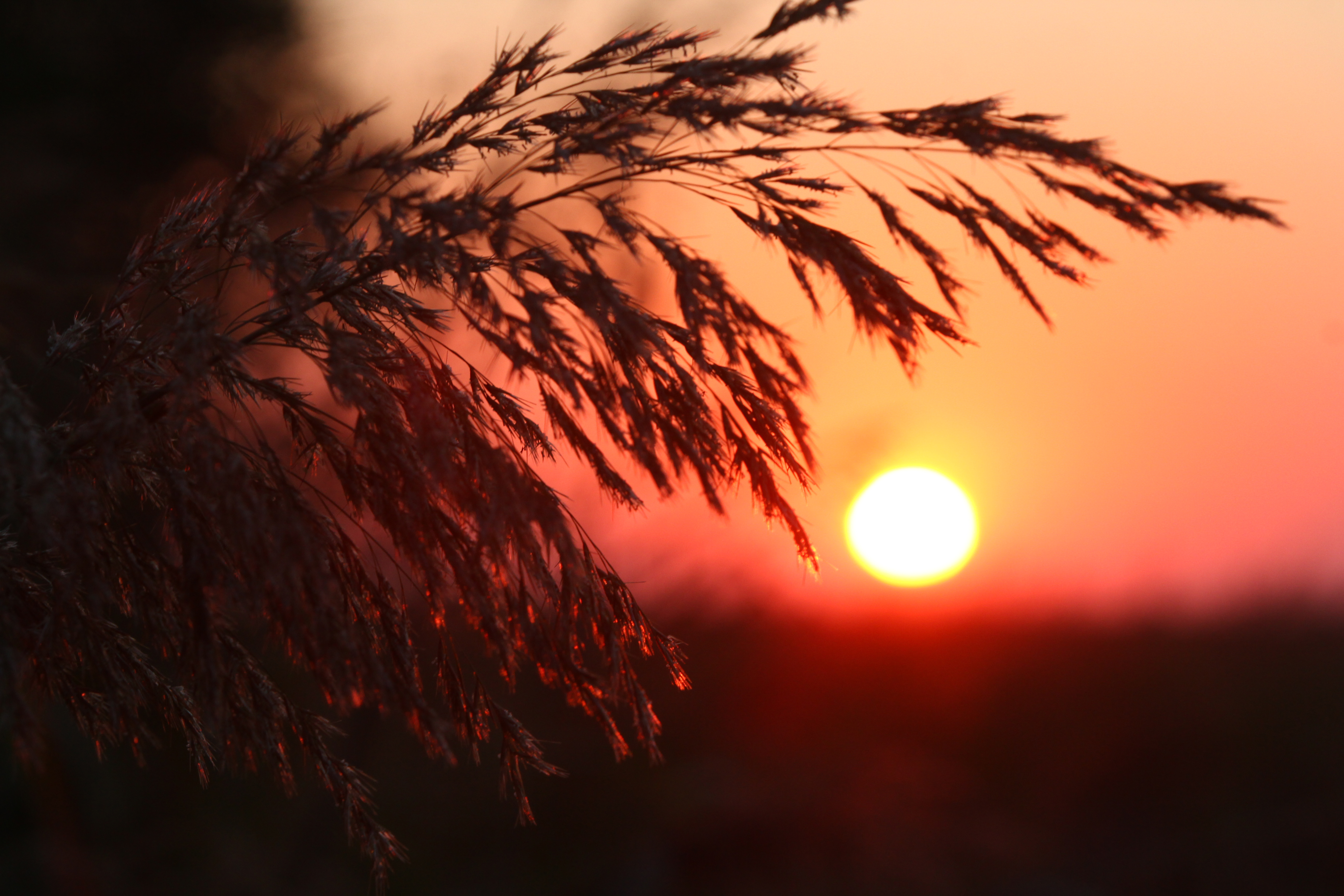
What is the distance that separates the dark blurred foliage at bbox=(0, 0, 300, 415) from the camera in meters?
6.24

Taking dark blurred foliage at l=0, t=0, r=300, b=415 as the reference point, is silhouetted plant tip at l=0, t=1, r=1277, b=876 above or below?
below

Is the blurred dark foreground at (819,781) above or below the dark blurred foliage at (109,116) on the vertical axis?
below

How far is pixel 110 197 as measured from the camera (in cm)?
668

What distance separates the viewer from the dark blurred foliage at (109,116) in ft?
20.5

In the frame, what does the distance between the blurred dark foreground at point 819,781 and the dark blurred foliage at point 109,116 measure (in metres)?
3.53

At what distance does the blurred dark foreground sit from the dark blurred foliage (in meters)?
3.53

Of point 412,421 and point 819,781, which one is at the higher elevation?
point 412,421

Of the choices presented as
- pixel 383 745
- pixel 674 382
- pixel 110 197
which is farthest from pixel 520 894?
pixel 674 382

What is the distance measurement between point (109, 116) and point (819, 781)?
30.2ft

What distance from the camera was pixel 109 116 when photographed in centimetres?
676

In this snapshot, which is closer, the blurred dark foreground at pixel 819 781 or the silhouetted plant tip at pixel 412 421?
the silhouetted plant tip at pixel 412 421

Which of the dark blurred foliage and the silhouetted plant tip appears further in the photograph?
the dark blurred foliage

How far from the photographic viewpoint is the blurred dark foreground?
23.7ft

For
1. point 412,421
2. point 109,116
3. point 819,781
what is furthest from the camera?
point 819,781
